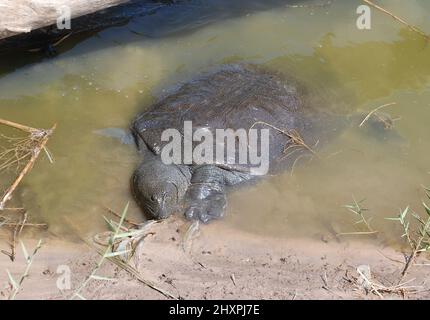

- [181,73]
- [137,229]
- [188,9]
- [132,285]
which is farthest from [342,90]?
[132,285]

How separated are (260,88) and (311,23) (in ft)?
5.04

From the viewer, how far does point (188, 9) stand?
5.85 m

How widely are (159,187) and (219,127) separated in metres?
0.72

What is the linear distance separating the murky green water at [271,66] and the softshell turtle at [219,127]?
0.48 ft

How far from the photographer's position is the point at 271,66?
5262mm

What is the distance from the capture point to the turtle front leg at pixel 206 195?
3.97m

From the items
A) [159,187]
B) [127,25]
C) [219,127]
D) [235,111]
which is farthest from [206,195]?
[127,25]

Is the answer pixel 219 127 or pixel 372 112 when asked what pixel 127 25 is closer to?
pixel 219 127

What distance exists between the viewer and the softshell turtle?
405cm

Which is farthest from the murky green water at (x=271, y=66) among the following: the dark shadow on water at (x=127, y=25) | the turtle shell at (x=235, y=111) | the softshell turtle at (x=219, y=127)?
the turtle shell at (x=235, y=111)

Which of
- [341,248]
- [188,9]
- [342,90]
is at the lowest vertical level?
[341,248]

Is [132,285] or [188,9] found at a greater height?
[188,9]

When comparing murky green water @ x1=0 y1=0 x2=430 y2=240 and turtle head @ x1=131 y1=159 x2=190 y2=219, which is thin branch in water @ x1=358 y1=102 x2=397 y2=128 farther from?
turtle head @ x1=131 y1=159 x2=190 y2=219

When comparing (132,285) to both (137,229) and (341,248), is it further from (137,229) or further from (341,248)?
(341,248)
